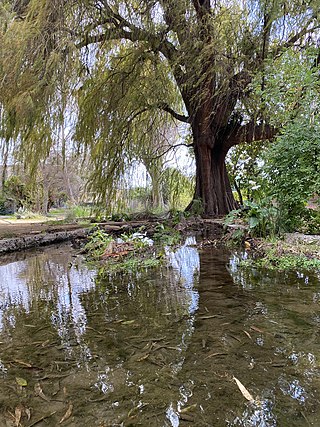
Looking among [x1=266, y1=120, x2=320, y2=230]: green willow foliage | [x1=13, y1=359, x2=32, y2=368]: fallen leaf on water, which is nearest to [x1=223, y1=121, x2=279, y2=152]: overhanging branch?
[x1=266, y1=120, x2=320, y2=230]: green willow foliage

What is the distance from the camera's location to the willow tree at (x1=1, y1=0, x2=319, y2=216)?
493 centimetres

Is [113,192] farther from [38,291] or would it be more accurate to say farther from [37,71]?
[38,291]

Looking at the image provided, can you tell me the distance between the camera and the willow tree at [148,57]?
4930 millimetres

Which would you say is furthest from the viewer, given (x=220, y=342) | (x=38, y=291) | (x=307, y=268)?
(x=307, y=268)

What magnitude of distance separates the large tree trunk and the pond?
6167 mm

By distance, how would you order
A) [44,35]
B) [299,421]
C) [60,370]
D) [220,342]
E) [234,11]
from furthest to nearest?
[234,11]
[44,35]
[220,342]
[60,370]
[299,421]

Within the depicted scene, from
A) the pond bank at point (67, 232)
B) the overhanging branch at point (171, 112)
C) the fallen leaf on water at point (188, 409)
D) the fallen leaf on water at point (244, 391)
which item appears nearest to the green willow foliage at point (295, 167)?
the pond bank at point (67, 232)

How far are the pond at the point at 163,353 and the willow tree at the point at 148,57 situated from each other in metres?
3.59

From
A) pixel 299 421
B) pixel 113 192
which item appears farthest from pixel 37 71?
pixel 299 421

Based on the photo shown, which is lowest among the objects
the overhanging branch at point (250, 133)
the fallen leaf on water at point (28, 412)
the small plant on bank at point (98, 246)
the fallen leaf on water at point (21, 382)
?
the fallen leaf on water at point (28, 412)

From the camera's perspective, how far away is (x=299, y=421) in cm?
103

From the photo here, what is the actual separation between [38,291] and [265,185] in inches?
140

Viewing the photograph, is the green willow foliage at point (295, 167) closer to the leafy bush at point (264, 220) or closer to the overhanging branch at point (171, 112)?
the leafy bush at point (264, 220)

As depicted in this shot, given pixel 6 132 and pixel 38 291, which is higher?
pixel 6 132
